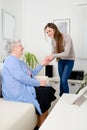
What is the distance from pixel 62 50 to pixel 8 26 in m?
1.21

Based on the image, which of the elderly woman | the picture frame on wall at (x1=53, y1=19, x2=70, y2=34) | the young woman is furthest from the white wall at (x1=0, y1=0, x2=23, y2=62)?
the elderly woman

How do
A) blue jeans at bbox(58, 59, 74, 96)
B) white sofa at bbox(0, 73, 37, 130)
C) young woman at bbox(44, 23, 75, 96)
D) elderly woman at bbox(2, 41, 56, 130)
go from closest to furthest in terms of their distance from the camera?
white sofa at bbox(0, 73, 37, 130) → elderly woman at bbox(2, 41, 56, 130) → young woman at bbox(44, 23, 75, 96) → blue jeans at bbox(58, 59, 74, 96)

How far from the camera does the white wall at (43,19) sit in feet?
12.9

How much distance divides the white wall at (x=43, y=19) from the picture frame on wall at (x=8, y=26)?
1.65 feet

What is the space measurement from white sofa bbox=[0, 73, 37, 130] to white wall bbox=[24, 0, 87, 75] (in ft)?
6.96

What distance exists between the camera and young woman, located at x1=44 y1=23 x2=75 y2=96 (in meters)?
2.84

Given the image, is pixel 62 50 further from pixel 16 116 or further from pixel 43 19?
pixel 16 116

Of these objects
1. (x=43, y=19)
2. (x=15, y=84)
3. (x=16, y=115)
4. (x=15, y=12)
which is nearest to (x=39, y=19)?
(x=43, y=19)

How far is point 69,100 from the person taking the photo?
2035mm

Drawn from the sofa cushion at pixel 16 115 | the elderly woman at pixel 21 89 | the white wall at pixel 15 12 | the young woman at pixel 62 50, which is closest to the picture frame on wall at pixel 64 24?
the white wall at pixel 15 12

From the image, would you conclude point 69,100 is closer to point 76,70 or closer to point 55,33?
Result: point 55,33

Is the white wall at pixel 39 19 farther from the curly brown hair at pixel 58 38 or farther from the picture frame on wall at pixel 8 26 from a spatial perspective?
the curly brown hair at pixel 58 38

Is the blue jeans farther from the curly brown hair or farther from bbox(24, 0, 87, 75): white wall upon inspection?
bbox(24, 0, 87, 75): white wall

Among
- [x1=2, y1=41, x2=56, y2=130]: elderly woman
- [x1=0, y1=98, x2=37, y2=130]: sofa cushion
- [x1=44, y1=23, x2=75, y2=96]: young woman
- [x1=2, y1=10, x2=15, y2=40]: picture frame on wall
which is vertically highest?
[x1=2, y1=10, x2=15, y2=40]: picture frame on wall
